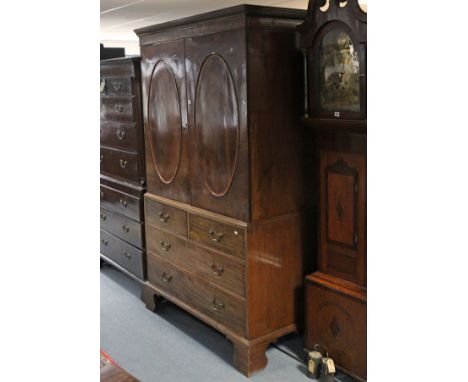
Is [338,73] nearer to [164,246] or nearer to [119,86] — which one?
Answer: [164,246]

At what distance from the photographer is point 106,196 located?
394 centimetres

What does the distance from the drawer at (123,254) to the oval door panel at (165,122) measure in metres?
0.66

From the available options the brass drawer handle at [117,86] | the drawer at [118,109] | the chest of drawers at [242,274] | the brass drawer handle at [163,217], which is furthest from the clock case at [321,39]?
the brass drawer handle at [117,86]

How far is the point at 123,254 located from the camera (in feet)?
12.4

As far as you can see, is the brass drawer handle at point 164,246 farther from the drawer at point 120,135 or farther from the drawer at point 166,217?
the drawer at point 120,135

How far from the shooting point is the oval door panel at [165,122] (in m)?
3.02

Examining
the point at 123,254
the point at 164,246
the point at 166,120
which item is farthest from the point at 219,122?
the point at 123,254

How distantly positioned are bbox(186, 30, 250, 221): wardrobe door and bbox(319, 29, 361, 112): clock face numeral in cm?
36

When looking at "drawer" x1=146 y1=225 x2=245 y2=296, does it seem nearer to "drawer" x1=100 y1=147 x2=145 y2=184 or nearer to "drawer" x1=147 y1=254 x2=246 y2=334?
"drawer" x1=147 y1=254 x2=246 y2=334
